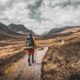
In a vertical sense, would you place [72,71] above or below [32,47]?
below

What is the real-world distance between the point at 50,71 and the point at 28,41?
4.56 metres

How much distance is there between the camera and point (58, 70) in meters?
30.2

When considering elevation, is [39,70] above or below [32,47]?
below

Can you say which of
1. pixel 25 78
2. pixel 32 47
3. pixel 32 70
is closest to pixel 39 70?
pixel 32 70

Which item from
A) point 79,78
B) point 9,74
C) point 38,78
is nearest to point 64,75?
point 79,78

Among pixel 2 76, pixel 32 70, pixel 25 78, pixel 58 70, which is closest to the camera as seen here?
pixel 25 78

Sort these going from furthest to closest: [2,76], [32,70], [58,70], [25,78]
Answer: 1. [58,70]
2. [32,70]
3. [2,76]
4. [25,78]

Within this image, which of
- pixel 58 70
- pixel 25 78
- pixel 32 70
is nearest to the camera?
pixel 25 78

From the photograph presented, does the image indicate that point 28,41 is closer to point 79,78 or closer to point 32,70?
point 32,70

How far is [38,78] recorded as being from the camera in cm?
2453

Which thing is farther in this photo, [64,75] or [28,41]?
[28,41]

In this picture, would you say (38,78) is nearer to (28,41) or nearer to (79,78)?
(79,78)

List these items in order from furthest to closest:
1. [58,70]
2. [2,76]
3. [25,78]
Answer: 1. [58,70]
2. [2,76]
3. [25,78]

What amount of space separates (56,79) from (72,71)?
499 cm
